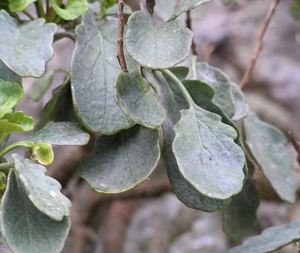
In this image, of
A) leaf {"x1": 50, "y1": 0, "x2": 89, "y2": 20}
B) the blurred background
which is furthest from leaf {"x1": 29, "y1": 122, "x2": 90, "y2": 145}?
the blurred background


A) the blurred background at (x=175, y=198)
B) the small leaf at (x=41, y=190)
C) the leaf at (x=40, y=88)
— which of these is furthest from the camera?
the blurred background at (x=175, y=198)

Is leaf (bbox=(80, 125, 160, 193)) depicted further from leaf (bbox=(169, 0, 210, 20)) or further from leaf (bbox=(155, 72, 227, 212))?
leaf (bbox=(169, 0, 210, 20))

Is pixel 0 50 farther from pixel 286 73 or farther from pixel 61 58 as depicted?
pixel 286 73

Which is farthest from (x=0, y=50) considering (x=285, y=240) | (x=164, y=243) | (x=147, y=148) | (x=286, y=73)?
(x=286, y=73)

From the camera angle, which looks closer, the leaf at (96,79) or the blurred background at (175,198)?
the leaf at (96,79)

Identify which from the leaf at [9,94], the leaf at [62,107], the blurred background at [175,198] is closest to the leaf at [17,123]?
the leaf at [9,94]

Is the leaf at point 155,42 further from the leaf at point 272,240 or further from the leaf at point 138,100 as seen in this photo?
the leaf at point 272,240
